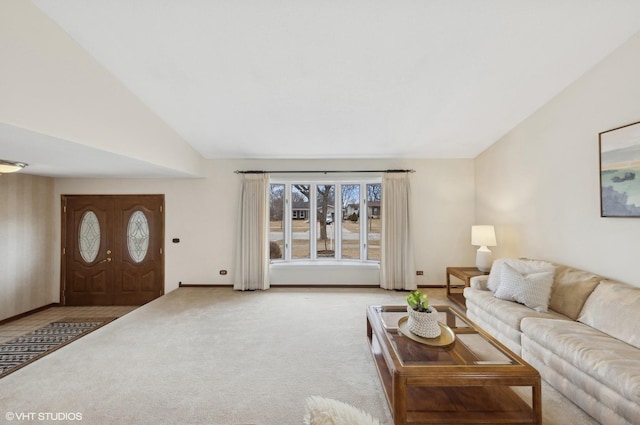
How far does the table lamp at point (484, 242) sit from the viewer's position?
3.89 m

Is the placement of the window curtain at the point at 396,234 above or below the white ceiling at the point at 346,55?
below

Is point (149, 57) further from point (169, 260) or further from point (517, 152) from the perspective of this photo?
point (517, 152)

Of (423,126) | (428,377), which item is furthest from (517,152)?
(428,377)

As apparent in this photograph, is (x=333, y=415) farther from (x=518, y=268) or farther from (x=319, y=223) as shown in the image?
(x=319, y=223)

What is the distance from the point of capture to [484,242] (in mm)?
3938

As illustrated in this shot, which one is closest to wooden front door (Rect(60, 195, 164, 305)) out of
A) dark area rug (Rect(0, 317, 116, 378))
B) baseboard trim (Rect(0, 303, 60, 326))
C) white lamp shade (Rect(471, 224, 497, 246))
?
baseboard trim (Rect(0, 303, 60, 326))

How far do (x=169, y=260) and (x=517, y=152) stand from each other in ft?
19.2

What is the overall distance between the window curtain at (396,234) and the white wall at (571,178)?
1.38 metres

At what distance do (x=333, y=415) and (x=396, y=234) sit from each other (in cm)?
414

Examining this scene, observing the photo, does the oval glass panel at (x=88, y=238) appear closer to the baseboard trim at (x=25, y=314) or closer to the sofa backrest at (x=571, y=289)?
the baseboard trim at (x=25, y=314)

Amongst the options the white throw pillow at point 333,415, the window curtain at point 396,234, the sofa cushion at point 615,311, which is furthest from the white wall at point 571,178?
the white throw pillow at point 333,415

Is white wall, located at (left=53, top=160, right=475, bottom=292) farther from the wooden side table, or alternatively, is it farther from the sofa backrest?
the sofa backrest

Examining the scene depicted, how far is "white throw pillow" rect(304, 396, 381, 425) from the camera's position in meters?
0.75

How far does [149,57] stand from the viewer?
2.46 m
